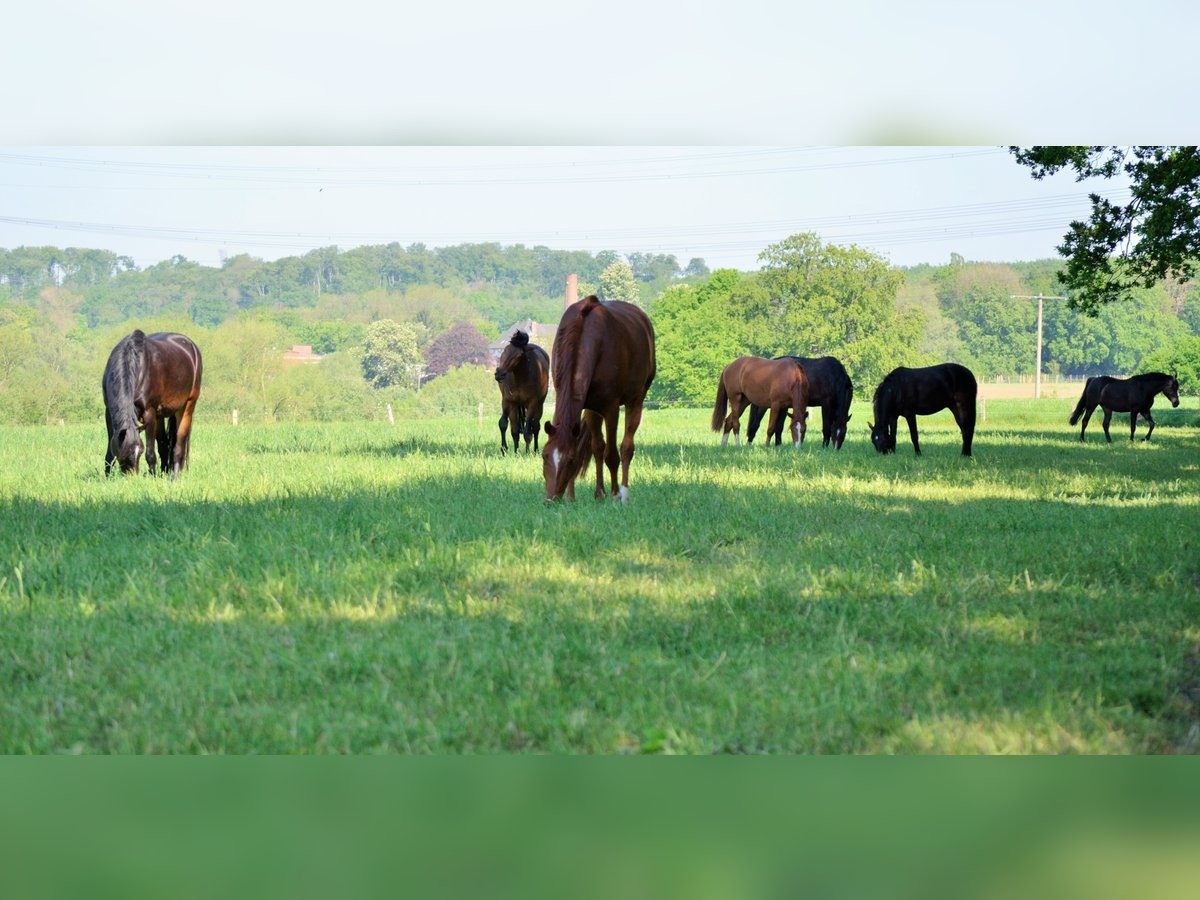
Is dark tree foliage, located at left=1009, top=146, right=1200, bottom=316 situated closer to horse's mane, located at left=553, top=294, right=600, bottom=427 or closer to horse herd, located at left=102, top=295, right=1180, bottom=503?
horse herd, located at left=102, top=295, right=1180, bottom=503

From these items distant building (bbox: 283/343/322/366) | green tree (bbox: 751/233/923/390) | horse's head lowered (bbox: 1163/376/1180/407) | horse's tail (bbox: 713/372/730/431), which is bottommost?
horse's tail (bbox: 713/372/730/431)

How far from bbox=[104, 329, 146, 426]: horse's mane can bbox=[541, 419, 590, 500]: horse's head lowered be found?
18.4ft

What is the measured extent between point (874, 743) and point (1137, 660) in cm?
178

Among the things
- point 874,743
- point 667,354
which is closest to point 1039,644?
point 874,743

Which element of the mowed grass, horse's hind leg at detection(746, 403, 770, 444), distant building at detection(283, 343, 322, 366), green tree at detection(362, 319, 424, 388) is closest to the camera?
the mowed grass

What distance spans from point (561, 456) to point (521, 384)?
27.2 ft

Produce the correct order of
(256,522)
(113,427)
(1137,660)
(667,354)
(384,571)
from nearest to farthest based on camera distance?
1. (1137,660)
2. (384,571)
3. (256,522)
4. (113,427)
5. (667,354)

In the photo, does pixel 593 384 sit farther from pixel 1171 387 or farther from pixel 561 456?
pixel 1171 387

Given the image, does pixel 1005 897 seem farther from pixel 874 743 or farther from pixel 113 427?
pixel 113 427

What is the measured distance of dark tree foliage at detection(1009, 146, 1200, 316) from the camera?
17844mm

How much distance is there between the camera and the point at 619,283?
4188 centimetres

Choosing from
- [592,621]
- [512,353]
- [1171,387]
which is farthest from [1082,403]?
[592,621]

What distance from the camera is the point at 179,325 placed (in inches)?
1737

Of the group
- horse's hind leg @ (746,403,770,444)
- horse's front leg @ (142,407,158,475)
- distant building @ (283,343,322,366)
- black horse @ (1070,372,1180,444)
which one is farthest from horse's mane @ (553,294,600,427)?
distant building @ (283,343,322,366)
